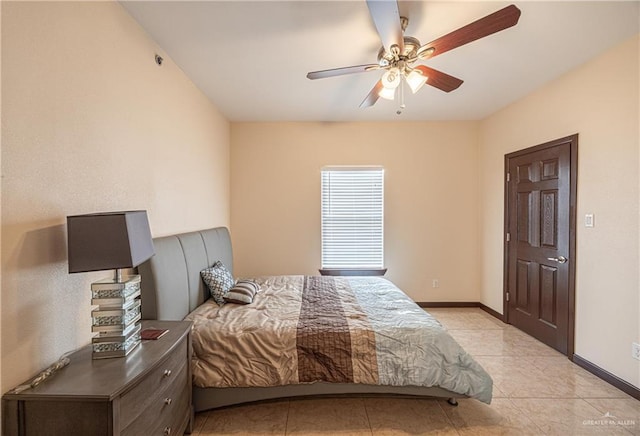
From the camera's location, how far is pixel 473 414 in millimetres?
2006

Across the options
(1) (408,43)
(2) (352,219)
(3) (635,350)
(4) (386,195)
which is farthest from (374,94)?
(3) (635,350)

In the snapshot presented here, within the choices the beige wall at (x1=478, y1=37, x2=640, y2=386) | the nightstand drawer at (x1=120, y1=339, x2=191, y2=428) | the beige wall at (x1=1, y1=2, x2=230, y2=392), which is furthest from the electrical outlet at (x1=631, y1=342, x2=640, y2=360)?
the beige wall at (x1=1, y1=2, x2=230, y2=392)

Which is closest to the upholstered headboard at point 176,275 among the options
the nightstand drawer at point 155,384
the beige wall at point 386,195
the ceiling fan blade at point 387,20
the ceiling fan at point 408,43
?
the nightstand drawer at point 155,384

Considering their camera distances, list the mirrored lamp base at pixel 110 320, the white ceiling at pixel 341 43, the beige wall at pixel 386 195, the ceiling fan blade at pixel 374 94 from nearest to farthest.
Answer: the mirrored lamp base at pixel 110 320 < the white ceiling at pixel 341 43 < the ceiling fan blade at pixel 374 94 < the beige wall at pixel 386 195

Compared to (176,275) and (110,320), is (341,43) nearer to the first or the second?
(176,275)

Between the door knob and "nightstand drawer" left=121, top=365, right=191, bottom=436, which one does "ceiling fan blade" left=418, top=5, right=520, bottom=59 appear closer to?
the door knob

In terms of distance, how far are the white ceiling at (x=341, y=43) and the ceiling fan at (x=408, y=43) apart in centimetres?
22

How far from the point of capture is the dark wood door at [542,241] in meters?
2.75

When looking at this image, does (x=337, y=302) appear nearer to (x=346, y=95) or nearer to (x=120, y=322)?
(x=120, y=322)

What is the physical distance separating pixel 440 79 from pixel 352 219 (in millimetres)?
2329

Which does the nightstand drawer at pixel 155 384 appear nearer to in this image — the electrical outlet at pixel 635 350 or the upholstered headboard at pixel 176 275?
the upholstered headboard at pixel 176 275

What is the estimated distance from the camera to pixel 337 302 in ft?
8.39

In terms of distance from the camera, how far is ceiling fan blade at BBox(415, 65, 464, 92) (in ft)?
6.95

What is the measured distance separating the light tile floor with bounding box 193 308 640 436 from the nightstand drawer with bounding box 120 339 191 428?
0.55 meters
